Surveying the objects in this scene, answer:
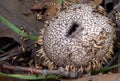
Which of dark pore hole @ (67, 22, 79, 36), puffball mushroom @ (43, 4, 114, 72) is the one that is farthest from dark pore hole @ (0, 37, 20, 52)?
dark pore hole @ (67, 22, 79, 36)

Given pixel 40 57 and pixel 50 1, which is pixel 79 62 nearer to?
pixel 40 57

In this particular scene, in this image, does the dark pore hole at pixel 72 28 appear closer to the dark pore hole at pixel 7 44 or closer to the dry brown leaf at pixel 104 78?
the dry brown leaf at pixel 104 78

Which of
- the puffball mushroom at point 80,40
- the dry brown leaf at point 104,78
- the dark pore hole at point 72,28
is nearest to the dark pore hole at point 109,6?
the puffball mushroom at point 80,40

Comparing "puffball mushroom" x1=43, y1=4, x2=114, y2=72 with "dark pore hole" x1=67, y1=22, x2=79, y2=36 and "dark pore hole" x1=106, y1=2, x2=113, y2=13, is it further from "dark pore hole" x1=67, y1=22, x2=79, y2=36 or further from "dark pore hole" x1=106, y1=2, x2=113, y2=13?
"dark pore hole" x1=106, y1=2, x2=113, y2=13

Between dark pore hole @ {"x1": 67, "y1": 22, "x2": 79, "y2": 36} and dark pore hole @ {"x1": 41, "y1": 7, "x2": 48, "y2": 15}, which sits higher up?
dark pore hole @ {"x1": 41, "y1": 7, "x2": 48, "y2": 15}

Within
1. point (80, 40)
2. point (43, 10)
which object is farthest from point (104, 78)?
point (43, 10)

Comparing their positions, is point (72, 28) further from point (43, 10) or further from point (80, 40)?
point (43, 10)

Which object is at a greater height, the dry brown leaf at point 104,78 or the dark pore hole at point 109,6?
the dark pore hole at point 109,6

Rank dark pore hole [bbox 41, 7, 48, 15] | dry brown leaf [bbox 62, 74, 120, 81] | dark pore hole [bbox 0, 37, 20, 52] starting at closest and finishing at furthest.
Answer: dry brown leaf [bbox 62, 74, 120, 81]
dark pore hole [bbox 0, 37, 20, 52]
dark pore hole [bbox 41, 7, 48, 15]

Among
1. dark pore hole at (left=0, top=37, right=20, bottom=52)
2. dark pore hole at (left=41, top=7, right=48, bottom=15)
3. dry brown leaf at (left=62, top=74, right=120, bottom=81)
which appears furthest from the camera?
dark pore hole at (left=41, top=7, right=48, bottom=15)
